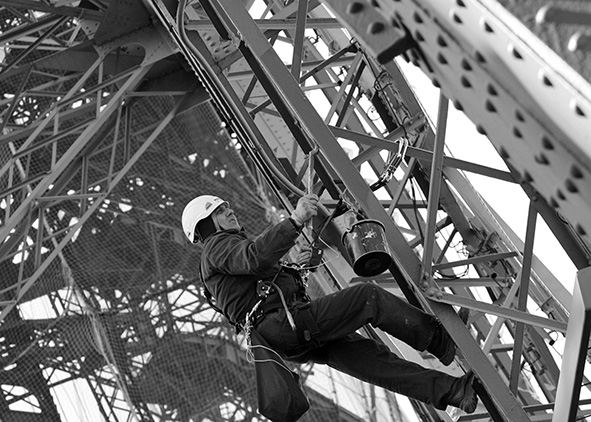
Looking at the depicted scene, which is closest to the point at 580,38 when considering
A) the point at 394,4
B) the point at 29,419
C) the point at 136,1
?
the point at 394,4

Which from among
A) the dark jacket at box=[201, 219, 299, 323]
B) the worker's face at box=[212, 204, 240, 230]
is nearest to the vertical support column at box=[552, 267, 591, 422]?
the dark jacket at box=[201, 219, 299, 323]

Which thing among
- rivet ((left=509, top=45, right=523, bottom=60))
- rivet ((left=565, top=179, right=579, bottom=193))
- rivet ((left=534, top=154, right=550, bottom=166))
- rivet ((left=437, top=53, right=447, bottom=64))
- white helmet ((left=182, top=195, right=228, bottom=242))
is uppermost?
white helmet ((left=182, top=195, right=228, bottom=242))

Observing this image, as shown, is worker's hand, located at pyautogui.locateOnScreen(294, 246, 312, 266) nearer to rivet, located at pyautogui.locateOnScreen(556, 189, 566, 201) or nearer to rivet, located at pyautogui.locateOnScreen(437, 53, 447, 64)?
rivet, located at pyautogui.locateOnScreen(437, 53, 447, 64)

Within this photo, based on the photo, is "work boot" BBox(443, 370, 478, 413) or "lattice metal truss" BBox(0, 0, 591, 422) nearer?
"lattice metal truss" BBox(0, 0, 591, 422)

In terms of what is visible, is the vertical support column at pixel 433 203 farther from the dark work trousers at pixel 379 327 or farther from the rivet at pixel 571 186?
the rivet at pixel 571 186

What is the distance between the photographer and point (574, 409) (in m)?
4.93

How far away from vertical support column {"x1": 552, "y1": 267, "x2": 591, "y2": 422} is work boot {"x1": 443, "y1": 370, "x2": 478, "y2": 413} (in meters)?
1.40

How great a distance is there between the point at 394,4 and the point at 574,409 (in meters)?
2.33

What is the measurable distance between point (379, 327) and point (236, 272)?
811 mm

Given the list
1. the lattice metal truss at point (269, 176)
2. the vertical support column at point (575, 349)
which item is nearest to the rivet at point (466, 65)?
the lattice metal truss at point (269, 176)

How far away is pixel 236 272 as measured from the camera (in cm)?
656

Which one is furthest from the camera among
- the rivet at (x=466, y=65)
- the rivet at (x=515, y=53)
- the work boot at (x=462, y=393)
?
the work boot at (x=462, y=393)

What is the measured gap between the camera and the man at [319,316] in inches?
252

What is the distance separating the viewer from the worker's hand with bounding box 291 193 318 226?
6.07 m
